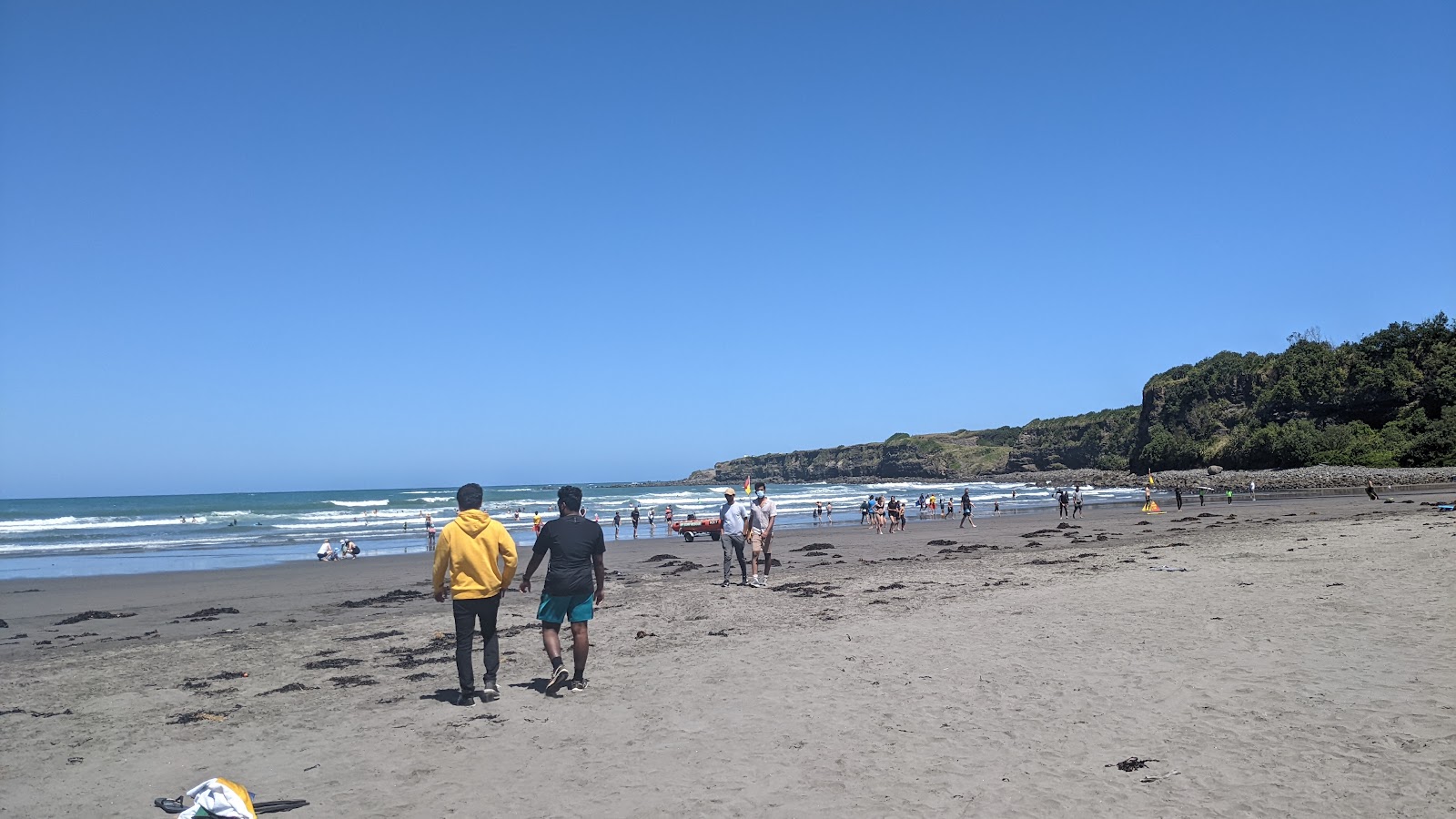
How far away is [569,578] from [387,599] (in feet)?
34.5

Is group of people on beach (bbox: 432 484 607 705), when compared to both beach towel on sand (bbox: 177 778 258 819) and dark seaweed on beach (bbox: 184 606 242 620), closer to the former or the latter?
beach towel on sand (bbox: 177 778 258 819)

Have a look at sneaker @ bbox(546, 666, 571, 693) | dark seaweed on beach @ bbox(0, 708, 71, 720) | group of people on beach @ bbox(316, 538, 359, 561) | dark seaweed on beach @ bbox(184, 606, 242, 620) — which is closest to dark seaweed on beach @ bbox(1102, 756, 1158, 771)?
sneaker @ bbox(546, 666, 571, 693)

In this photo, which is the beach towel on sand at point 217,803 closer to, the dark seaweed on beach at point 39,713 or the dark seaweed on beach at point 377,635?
the dark seaweed on beach at point 39,713

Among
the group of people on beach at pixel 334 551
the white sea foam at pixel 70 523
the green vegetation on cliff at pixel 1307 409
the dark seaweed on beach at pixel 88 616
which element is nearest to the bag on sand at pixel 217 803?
the dark seaweed on beach at pixel 88 616

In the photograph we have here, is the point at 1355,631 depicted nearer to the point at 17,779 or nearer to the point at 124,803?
the point at 124,803

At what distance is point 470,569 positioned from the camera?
7309 mm

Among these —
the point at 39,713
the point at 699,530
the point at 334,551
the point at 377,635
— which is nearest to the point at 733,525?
the point at 377,635

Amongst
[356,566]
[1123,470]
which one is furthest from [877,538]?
[1123,470]

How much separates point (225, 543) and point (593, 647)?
3608cm

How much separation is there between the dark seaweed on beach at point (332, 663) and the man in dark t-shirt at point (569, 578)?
120 inches

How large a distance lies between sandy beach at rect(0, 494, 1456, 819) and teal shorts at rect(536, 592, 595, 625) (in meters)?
0.67

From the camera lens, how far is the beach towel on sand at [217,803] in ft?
14.2

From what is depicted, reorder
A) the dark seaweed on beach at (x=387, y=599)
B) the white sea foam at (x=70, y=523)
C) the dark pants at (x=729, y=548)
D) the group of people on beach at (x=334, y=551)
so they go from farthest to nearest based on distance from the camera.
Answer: the white sea foam at (x=70, y=523) < the group of people on beach at (x=334, y=551) < the dark seaweed on beach at (x=387, y=599) < the dark pants at (x=729, y=548)

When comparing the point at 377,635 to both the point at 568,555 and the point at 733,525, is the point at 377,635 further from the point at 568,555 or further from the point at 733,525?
the point at 733,525
